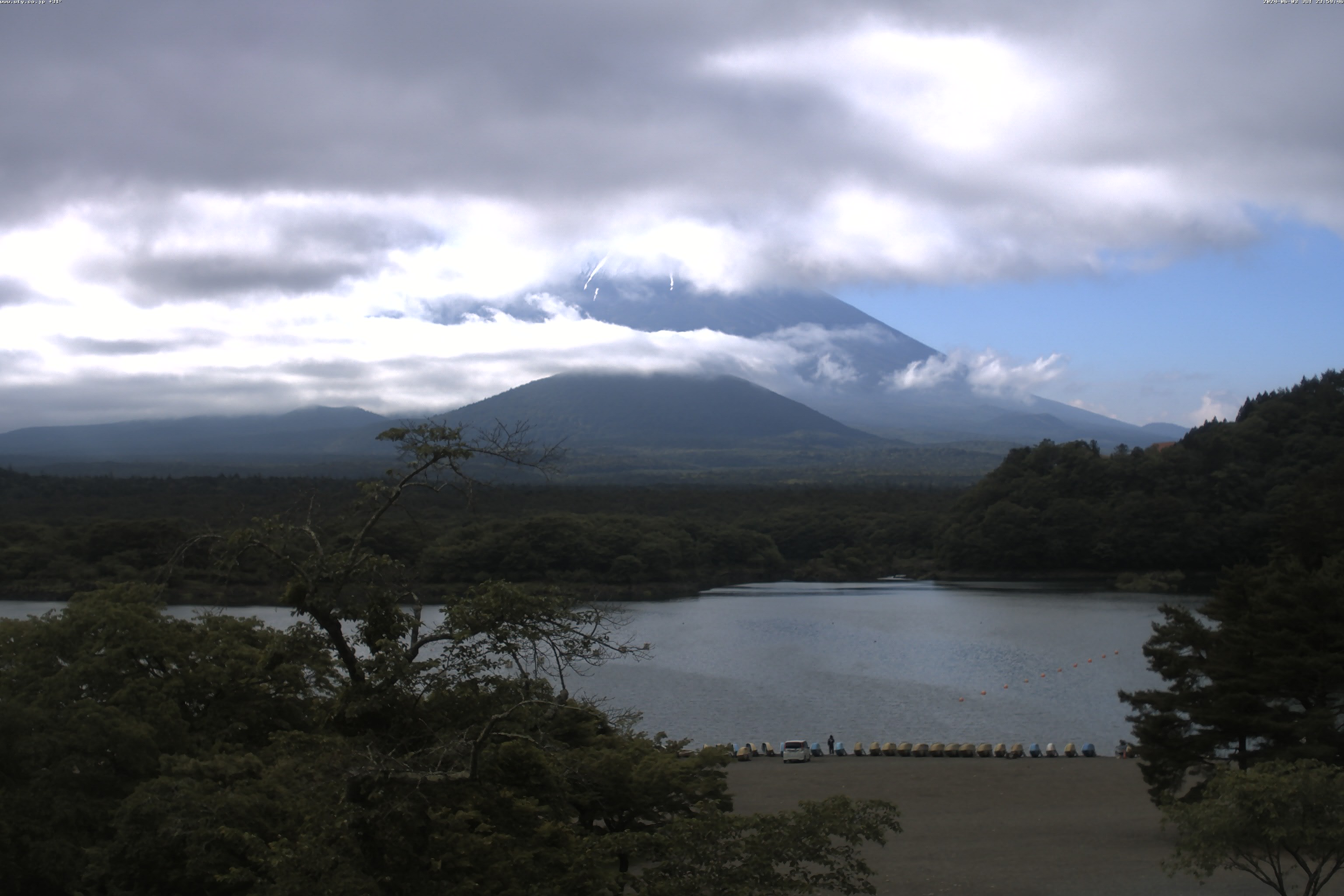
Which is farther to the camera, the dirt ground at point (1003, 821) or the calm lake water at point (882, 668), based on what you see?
the calm lake water at point (882, 668)

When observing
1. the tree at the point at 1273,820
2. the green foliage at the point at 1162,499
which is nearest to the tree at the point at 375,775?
the tree at the point at 1273,820

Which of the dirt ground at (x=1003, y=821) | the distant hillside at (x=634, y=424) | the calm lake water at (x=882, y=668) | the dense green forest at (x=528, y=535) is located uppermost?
the distant hillside at (x=634, y=424)

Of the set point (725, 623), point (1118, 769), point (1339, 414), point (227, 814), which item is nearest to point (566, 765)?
point (227, 814)

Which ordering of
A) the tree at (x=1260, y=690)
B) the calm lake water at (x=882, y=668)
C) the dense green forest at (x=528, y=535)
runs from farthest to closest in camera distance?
1. the dense green forest at (x=528, y=535)
2. the calm lake water at (x=882, y=668)
3. the tree at (x=1260, y=690)

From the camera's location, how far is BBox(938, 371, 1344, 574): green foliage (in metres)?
56.1

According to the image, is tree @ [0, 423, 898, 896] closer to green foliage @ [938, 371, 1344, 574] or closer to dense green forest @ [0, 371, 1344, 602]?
dense green forest @ [0, 371, 1344, 602]

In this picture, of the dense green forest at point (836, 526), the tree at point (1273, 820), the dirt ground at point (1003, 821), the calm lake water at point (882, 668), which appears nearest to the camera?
the tree at point (1273, 820)

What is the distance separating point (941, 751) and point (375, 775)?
17532 mm

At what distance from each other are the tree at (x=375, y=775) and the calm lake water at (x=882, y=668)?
8537 mm

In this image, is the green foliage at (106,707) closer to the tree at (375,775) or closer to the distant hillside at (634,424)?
the tree at (375,775)

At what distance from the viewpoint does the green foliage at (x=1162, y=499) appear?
56062 millimetres

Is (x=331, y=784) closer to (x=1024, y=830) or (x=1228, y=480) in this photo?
(x=1024, y=830)

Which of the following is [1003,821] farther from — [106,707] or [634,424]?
[634,424]

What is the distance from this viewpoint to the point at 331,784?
6512 mm
